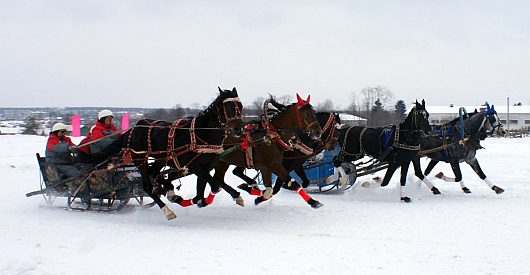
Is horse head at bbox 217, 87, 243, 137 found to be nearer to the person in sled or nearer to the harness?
the harness

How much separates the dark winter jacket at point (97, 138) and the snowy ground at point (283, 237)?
137 cm

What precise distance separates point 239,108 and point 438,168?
42.2 feet

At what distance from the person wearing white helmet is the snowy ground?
2.89 feet

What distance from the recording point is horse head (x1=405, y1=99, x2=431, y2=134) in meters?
12.0

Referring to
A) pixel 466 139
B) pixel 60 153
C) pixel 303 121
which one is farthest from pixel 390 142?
pixel 60 153

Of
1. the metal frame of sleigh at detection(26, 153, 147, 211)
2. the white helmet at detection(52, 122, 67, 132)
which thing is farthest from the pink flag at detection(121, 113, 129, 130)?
the metal frame of sleigh at detection(26, 153, 147, 211)

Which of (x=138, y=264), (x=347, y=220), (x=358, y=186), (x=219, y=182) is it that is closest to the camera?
(x=138, y=264)

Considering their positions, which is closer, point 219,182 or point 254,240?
point 254,240

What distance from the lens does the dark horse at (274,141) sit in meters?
10.1

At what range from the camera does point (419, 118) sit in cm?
1202

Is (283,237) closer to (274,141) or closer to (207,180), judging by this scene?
(274,141)

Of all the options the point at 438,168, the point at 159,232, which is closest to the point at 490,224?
the point at 159,232

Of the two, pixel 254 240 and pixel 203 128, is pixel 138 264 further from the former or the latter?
pixel 203 128

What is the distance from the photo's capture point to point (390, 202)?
11.9 m
